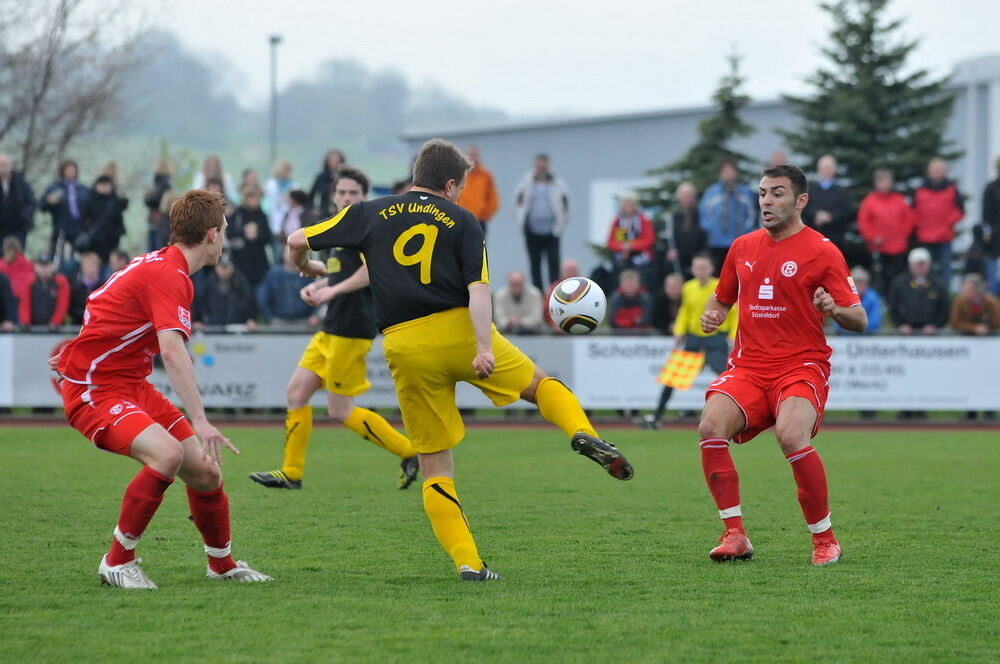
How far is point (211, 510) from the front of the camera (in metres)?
6.18

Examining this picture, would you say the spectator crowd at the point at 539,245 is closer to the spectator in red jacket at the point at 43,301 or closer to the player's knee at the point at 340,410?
the spectator in red jacket at the point at 43,301

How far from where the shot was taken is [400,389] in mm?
6293

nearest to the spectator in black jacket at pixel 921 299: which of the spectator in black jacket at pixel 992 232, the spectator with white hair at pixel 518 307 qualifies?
the spectator in black jacket at pixel 992 232

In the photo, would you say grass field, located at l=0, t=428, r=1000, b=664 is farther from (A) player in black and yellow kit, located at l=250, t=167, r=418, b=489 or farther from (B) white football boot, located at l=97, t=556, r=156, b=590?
(A) player in black and yellow kit, located at l=250, t=167, r=418, b=489

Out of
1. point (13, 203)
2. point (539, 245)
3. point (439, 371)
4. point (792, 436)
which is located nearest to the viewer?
point (439, 371)

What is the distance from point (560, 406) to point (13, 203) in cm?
1403

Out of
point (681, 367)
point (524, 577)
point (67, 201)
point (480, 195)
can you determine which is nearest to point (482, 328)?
point (524, 577)

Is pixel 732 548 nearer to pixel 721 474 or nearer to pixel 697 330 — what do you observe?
pixel 721 474

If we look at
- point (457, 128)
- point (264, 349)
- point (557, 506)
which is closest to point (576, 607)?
point (557, 506)

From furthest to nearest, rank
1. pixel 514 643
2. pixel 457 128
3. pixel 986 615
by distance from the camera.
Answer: pixel 457 128, pixel 986 615, pixel 514 643

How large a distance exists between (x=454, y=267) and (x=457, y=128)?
35.6 m

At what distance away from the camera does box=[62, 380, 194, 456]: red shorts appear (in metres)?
5.97

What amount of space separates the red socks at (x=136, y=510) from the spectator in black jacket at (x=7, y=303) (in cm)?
1217

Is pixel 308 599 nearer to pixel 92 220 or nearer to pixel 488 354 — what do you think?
pixel 488 354
